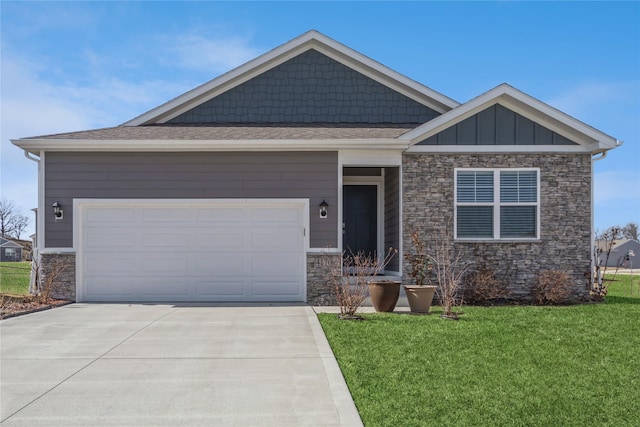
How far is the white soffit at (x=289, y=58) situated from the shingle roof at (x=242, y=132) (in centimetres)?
57

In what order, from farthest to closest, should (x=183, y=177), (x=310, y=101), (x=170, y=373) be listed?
(x=310, y=101) < (x=183, y=177) < (x=170, y=373)

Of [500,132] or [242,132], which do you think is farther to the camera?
[242,132]

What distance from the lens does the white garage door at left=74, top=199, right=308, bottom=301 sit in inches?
457

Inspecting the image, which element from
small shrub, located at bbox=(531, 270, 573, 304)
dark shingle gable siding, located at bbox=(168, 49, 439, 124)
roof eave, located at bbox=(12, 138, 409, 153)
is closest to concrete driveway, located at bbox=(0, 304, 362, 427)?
roof eave, located at bbox=(12, 138, 409, 153)

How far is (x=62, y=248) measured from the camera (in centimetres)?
1152

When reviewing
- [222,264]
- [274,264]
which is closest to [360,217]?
[274,264]

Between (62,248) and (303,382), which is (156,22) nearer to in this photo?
(62,248)

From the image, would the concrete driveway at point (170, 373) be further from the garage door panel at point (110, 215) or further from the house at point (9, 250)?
the house at point (9, 250)

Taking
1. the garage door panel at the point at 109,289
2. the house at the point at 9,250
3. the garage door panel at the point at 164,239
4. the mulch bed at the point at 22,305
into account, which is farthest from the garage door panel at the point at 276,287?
the house at the point at 9,250

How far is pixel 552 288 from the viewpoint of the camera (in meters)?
11.1

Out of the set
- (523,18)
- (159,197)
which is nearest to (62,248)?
(159,197)

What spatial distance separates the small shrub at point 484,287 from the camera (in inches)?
437

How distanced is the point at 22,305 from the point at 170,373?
6.56 m

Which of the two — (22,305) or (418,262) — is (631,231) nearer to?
(418,262)
